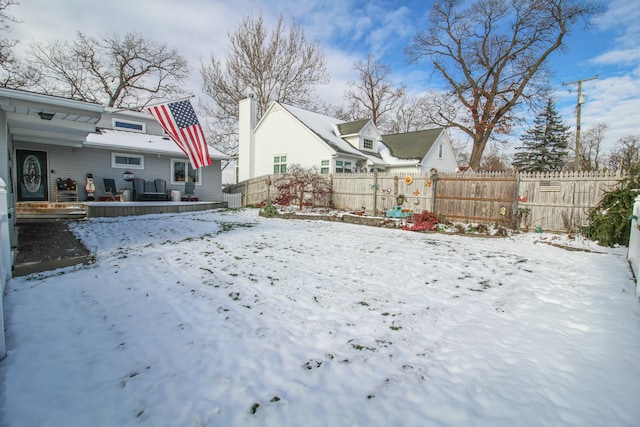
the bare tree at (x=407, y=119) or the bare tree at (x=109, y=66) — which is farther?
the bare tree at (x=407, y=119)

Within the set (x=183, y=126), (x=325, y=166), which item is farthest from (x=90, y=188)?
(x=325, y=166)

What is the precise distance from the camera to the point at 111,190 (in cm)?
1277

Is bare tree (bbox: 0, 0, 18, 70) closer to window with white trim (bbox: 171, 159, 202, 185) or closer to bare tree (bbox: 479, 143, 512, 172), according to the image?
window with white trim (bbox: 171, 159, 202, 185)

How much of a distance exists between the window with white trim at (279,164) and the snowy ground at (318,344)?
14.5m

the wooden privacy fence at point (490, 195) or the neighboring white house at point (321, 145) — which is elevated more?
the neighboring white house at point (321, 145)

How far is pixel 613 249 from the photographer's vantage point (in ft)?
21.7

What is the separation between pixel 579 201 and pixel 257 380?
9.75 metres

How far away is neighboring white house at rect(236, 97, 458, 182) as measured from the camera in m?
17.8

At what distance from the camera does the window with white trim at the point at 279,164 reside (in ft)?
63.1

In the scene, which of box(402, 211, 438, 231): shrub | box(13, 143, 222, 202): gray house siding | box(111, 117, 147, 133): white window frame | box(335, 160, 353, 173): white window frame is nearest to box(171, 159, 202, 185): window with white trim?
box(13, 143, 222, 202): gray house siding

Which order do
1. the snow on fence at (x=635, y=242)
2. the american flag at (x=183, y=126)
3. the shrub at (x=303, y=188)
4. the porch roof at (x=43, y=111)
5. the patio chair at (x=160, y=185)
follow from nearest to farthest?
the snow on fence at (x=635, y=242)
the porch roof at (x=43, y=111)
the american flag at (x=183, y=126)
the shrub at (x=303, y=188)
the patio chair at (x=160, y=185)

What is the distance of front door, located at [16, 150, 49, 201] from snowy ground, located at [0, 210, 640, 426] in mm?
9906

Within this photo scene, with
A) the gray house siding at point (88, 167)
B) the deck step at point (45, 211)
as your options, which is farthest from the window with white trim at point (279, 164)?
the deck step at point (45, 211)

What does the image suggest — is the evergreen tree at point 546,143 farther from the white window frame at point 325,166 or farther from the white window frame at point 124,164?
the white window frame at point 124,164
